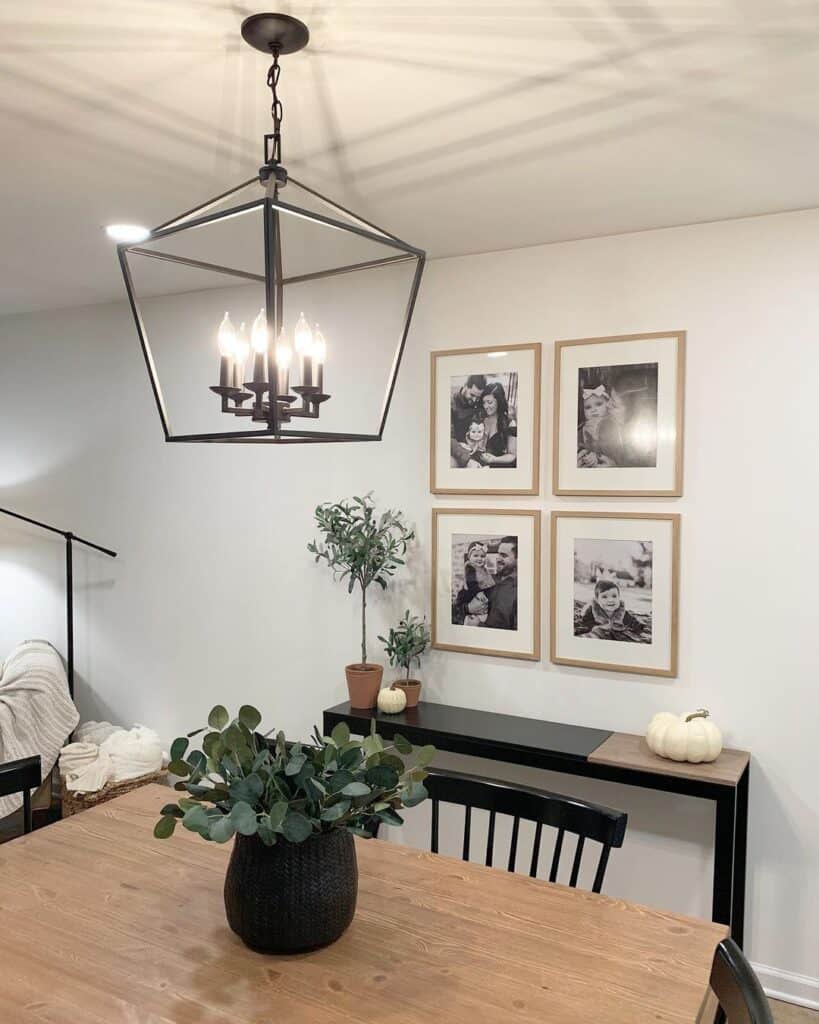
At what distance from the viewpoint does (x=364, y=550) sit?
3.16 m

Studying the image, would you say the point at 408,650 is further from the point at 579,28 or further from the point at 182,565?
the point at 579,28

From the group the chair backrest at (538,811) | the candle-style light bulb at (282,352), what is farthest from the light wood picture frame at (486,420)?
the candle-style light bulb at (282,352)

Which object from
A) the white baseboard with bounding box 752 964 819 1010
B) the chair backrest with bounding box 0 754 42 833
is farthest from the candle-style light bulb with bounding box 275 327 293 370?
the white baseboard with bounding box 752 964 819 1010

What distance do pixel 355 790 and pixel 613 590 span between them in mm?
1799

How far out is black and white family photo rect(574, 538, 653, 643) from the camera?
292cm

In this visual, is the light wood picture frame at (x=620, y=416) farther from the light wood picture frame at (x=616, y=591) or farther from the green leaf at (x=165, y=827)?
the green leaf at (x=165, y=827)

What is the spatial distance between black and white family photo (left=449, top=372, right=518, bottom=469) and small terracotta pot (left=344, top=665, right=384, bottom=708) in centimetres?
83

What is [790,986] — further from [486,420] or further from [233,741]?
[233,741]

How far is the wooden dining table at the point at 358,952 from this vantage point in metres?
1.27

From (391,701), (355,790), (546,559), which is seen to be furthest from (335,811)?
(546,559)

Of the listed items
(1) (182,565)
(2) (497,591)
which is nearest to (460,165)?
(2) (497,591)

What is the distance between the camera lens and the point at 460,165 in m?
2.30

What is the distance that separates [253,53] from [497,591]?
2.00 m

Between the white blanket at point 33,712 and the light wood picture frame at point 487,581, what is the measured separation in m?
1.88
